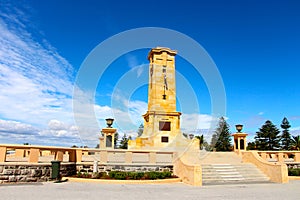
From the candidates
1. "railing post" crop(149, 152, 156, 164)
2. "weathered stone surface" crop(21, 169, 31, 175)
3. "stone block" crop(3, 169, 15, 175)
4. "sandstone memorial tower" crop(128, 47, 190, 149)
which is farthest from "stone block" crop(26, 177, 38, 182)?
"sandstone memorial tower" crop(128, 47, 190, 149)

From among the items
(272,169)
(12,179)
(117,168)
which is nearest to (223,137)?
(272,169)

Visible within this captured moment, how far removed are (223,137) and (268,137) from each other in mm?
7978

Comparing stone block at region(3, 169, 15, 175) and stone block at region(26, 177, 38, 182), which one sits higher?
stone block at region(3, 169, 15, 175)

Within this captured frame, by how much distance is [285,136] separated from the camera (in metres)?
43.6

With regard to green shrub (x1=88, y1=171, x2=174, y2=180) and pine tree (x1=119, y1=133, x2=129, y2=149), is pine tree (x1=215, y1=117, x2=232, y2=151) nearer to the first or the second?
pine tree (x1=119, y1=133, x2=129, y2=149)

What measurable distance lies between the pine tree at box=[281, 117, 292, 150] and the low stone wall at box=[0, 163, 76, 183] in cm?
4202

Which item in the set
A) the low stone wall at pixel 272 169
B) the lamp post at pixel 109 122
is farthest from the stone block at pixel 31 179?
the low stone wall at pixel 272 169

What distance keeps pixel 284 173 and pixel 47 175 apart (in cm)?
1113

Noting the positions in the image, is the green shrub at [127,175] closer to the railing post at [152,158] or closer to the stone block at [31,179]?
the railing post at [152,158]

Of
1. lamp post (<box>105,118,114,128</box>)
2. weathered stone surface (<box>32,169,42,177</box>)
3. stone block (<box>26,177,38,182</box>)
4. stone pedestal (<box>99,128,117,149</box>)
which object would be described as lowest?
stone block (<box>26,177,38,182</box>)

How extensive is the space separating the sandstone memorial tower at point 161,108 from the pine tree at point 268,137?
80.6 feet

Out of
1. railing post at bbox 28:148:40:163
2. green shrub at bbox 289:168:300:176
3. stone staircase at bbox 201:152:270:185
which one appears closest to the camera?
railing post at bbox 28:148:40:163

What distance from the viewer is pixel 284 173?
11.8 metres

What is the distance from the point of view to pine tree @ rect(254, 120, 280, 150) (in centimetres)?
4228
